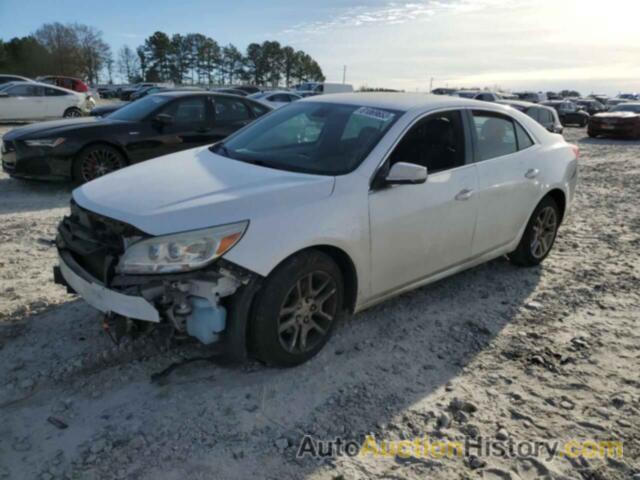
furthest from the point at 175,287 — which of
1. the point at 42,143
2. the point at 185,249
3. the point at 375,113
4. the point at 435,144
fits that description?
the point at 42,143

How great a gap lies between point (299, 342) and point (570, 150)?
3667mm

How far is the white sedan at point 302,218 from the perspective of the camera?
9.20 ft

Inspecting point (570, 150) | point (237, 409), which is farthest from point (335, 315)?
point (570, 150)

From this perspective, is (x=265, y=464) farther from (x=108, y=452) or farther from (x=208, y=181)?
(x=208, y=181)

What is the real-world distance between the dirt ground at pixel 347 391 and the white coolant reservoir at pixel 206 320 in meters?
0.39

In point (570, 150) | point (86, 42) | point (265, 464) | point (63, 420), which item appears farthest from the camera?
point (86, 42)

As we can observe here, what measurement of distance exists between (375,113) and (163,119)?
5.00m

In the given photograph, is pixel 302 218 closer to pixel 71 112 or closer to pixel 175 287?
pixel 175 287

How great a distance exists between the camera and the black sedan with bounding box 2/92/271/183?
7340 millimetres

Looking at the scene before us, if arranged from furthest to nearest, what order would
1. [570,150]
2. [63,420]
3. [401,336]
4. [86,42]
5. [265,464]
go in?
[86,42] → [570,150] → [401,336] → [63,420] → [265,464]

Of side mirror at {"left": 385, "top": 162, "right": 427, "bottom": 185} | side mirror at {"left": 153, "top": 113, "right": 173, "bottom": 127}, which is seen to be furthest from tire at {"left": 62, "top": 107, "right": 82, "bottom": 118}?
side mirror at {"left": 385, "top": 162, "right": 427, "bottom": 185}

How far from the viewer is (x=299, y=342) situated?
3.23m

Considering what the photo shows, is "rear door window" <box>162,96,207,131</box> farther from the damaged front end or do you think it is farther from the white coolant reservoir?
the white coolant reservoir

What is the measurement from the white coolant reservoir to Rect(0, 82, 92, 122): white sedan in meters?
16.9
